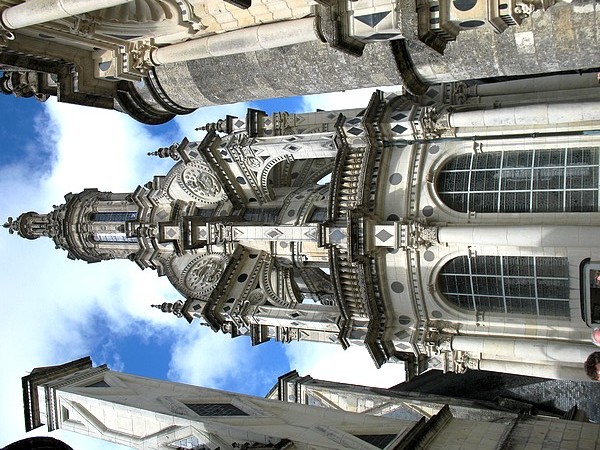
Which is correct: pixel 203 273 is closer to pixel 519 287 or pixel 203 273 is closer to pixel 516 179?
pixel 519 287

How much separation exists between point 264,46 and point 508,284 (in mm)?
10540

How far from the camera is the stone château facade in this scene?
20.5m

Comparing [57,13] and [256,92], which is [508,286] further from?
[57,13]

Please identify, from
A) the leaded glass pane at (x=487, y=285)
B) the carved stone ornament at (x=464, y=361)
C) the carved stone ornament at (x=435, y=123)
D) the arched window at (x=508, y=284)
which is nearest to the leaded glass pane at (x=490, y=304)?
the arched window at (x=508, y=284)

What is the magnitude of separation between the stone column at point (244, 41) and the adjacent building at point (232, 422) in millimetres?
9797

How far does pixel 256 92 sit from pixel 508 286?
9.87m

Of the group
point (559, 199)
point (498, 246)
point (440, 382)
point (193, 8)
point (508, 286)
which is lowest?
point (440, 382)

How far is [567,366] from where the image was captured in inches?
810

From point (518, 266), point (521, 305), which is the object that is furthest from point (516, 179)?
point (521, 305)

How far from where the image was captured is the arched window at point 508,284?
68.2 feet

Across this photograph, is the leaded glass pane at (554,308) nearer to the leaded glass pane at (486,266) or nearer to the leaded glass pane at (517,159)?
the leaded glass pane at (486,266)

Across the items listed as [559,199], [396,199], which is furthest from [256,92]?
[559,199]

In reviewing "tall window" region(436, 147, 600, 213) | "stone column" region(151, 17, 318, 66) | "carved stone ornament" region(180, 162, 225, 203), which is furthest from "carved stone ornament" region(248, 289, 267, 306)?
"stone column" region(151, 17, 318, 66)

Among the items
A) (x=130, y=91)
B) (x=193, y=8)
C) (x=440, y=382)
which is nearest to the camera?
(x=193, y=8)
